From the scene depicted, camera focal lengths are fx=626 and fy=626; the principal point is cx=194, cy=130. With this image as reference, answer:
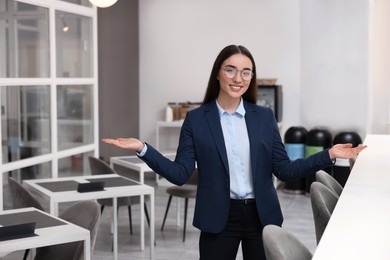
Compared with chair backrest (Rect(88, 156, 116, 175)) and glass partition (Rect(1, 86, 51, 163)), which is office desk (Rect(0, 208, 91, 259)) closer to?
glass partition (Rect(1, 86, 51, 163))

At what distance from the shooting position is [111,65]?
898 cm

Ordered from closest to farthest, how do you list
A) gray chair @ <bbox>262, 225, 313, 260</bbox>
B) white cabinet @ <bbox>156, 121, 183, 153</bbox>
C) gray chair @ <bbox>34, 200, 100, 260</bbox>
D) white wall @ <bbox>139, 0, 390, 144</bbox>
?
gray chair @ <bbox>262, 225, 313, 260</bbox>, gray chair @ <bbox>34, 200, 100, 260</bbox>, white wall @ <bbox>139, 0, 390, 144</bbox>, white cabinet @ <bbox>156, 121, 183, 153</bbox>

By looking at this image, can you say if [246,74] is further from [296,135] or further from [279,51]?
[279,51]

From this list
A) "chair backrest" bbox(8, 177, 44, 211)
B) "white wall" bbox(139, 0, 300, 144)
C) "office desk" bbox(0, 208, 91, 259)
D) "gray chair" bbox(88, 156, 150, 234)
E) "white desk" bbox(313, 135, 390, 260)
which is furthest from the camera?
"white wall" bbox(139, 0, 300, 144)

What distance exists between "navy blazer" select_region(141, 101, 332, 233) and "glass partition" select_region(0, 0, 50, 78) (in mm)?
2944

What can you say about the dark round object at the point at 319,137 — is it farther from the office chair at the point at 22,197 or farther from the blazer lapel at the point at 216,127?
the blazer lapel at the point at 216,127

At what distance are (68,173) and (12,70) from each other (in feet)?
4.49

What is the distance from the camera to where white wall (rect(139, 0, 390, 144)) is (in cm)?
780

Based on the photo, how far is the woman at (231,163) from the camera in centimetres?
264

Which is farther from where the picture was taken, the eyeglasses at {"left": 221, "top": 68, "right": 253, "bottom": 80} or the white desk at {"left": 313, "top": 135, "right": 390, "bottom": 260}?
the eyeglasses at {"left": 221, "top": 68, "right": 253, "bottom": 80}

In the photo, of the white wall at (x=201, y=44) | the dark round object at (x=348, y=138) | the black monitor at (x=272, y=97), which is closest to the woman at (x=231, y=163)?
the dark round object at (x=348, y=138)

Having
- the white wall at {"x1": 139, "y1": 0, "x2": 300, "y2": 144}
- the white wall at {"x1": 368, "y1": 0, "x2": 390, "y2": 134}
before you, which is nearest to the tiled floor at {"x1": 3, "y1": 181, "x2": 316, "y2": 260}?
the white wall at {"x1": 368, "y1": 0, "x2": 390, "y2": 134}

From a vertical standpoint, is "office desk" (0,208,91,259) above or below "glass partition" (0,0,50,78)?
below

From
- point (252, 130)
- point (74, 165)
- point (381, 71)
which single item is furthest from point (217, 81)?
point (381, 71)
